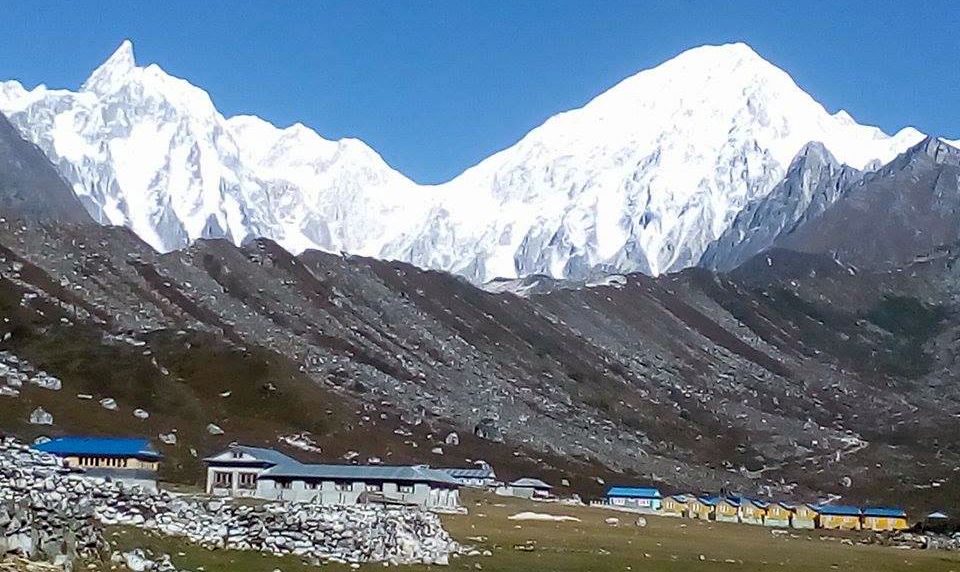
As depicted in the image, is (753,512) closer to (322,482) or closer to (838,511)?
(838,511)

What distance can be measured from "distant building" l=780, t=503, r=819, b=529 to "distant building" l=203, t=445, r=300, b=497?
9535 cm

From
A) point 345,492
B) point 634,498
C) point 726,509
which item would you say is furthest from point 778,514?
point 345,492

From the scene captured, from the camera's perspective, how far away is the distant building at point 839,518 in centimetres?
17850

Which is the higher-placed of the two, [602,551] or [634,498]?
[634,498]

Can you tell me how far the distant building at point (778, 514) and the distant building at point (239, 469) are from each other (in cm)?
9225

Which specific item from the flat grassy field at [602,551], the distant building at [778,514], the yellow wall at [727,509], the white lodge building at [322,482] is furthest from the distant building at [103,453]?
the distant building at [778,514]

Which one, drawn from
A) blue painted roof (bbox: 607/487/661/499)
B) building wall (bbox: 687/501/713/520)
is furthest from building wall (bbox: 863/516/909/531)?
blue painted roof (bbox: 607/487/661/499)

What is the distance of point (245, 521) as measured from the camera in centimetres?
5394

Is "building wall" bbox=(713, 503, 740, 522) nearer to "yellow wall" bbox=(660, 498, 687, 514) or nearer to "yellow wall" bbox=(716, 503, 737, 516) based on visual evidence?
"yellow wall" bbox=(716, 503, 737, 516)

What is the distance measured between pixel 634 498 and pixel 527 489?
2257cm

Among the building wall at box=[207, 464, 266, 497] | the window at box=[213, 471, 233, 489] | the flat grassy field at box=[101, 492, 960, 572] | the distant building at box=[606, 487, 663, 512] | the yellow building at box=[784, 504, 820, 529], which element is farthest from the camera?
the yellow building at box=[784, 504, 820, 529]

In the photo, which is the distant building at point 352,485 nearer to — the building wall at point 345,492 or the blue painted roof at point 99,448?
the building wall at point 345,492

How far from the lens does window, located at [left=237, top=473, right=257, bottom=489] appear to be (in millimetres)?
98812

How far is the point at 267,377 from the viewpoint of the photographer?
188 metres
